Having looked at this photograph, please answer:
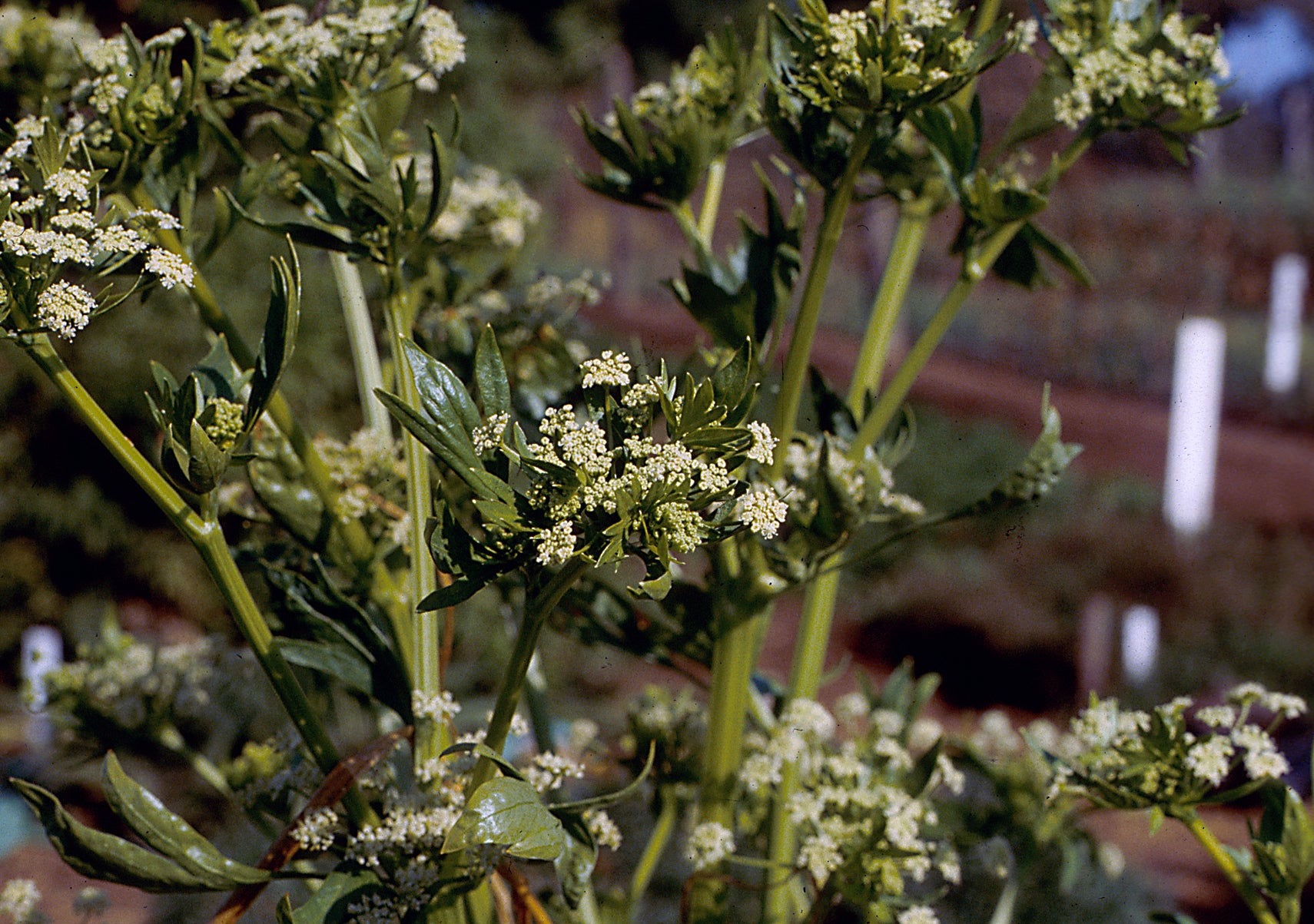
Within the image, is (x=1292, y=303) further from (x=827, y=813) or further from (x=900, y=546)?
(x=827, y=813)

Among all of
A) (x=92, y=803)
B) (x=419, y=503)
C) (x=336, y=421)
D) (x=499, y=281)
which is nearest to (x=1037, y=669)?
(x=336, y=421)

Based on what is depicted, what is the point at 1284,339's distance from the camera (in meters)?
6.68

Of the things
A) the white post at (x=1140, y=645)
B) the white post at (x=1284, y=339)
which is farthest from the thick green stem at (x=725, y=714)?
the white post at (x=1284, y=339)

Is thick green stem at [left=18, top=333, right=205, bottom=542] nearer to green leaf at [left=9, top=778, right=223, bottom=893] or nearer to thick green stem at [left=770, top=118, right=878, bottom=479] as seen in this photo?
green leaf at [left=9, top=778, right=223, bottom=893]

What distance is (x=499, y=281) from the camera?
3.15ft

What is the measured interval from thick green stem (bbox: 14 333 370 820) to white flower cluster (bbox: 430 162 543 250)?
33cm

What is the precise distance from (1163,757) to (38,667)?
889 mm

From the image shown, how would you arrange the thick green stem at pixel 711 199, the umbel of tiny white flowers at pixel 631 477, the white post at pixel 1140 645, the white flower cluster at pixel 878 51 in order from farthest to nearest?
the white post at pixel 1140 645 < the thick green stem at pixel 711 199 < the white flower cluster at pixel 878 51 < the umbel of tiny white flowers at pixel 631 477

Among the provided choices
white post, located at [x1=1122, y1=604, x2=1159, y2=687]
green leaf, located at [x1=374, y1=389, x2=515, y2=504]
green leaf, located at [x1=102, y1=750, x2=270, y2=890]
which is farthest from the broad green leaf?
white post, located at [x1=1122, y1=604, x2=1159, y2=687]

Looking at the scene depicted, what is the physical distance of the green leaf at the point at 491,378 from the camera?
447 mm

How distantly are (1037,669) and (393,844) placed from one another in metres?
4.44

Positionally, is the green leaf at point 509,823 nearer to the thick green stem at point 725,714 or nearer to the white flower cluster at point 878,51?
the thick green stem at point 725,714

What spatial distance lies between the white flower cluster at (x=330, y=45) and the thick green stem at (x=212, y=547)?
7.6 inches

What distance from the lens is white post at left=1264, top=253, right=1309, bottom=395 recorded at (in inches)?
264
